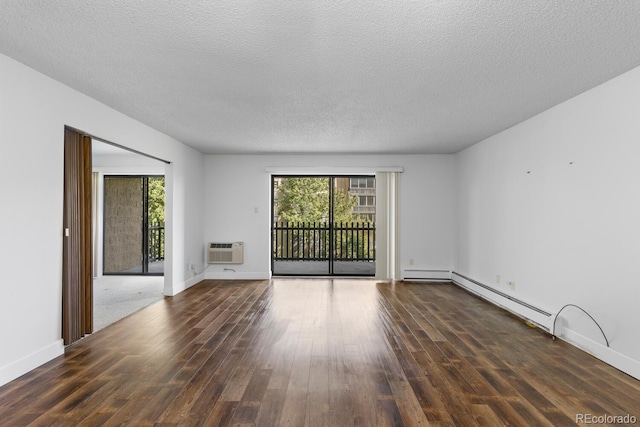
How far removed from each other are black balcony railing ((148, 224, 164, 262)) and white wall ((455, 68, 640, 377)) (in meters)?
6.64

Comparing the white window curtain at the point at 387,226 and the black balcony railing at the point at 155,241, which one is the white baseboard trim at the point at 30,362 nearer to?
the black balcony railing at the point at 155,241

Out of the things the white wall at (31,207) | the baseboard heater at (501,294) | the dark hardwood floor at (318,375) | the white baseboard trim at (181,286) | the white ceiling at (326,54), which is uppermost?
the white ceiling at (326,54)

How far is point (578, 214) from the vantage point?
10.9 ft

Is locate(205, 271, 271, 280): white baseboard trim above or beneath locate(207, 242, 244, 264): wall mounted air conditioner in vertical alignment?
beneath

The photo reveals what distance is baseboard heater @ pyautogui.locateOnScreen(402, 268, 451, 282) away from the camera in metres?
6.45

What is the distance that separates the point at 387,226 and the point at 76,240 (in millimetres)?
4897

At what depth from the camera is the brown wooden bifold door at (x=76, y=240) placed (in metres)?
3.14

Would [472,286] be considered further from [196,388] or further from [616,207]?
[196,388]

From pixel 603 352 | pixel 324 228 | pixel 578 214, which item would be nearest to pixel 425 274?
pixel 324 228

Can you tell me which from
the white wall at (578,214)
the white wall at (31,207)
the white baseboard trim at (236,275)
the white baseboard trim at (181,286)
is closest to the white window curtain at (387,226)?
the white wall at (578,214)

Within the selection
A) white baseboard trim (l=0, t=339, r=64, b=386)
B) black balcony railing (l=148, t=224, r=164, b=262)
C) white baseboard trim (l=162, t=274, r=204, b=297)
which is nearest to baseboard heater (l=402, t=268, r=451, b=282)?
white baseboard trim (l=162, t=274, r=204, b=297)

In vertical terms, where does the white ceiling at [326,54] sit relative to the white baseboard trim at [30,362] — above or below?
above

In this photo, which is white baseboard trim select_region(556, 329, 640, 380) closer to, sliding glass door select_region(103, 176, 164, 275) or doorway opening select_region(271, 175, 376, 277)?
doorway opening select_region(271, 175, 376, 277)

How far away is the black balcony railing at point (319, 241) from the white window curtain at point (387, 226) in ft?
3.08
